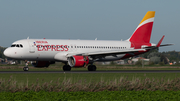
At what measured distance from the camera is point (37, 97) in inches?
608

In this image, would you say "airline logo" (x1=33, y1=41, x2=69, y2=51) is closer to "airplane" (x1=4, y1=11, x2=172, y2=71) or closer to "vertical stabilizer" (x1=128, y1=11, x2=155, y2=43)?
"airplane" (x1=4, y1=11, x2=172, y2=71)

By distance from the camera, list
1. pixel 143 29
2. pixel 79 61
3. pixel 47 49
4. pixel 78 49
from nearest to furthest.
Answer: pixel 79 61 → pixel 47 49 → pixel 78 49 → pixel 143 29

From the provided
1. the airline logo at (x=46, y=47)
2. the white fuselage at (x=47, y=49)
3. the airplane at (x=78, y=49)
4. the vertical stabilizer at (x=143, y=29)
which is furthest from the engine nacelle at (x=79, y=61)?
the vertical stabilizer at (x=143, y=29)

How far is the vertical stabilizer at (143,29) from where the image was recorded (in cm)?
4888

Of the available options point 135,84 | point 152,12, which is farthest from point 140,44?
point 135,84

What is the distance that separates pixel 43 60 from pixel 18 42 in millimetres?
3917

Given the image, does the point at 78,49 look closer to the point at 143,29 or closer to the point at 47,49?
the point at 47,49

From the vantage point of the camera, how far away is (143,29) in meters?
49.2

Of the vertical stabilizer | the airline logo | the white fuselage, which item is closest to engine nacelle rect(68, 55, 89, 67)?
the white fuselage

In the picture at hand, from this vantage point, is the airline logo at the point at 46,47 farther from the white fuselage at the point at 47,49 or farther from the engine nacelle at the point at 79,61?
the engine nacelle at the point at 79,61

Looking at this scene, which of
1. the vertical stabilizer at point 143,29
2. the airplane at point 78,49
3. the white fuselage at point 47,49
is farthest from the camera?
the vertical stabilizer at point 143,29

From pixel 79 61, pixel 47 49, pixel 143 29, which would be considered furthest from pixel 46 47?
pixel 143 29

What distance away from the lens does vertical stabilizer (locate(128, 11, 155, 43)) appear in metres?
48.9

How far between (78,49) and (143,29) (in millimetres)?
11738
